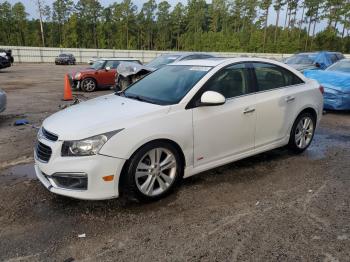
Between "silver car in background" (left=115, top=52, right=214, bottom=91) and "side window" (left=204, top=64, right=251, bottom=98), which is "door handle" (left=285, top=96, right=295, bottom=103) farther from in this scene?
"silver car in background" (left=115, top=52, right=214, bottom=91)

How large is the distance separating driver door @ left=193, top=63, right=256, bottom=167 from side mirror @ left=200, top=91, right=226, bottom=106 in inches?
3.9

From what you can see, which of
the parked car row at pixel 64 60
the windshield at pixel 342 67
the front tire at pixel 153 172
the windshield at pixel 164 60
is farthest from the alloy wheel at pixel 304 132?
the parked car row at pixel 64 60

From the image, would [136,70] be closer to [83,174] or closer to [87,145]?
[87,145]

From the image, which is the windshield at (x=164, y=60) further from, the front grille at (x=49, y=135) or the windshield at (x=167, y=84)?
the front grille at (x=49, y=135)

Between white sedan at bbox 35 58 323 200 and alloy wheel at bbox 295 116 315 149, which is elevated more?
white sedan at bbox 35 58 323 200

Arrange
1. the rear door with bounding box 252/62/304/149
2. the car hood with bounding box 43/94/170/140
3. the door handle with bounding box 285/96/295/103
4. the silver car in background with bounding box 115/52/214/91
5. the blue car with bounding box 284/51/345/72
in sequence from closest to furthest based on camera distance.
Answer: the car hood with bounding box 43/94/170/140 → the rear door with bounding box 252/62/304/149 → the door handle with bounding box 285/96/295/103 → the silver car in background with bounding box 115/52/214/91 → the blue car with bounding box 284/51/345/72

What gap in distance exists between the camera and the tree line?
193ft

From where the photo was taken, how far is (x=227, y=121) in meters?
4.36

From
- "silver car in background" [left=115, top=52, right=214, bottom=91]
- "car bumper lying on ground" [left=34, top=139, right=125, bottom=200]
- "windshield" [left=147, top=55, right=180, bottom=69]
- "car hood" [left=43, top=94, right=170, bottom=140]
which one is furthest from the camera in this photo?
"windshield" [left=147, top=55, right=180, bottom=69]

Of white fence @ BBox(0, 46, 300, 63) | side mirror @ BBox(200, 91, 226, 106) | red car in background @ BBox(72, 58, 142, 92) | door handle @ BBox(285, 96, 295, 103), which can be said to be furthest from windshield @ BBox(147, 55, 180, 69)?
white fence @ BBox(0, 46, 300, 63)

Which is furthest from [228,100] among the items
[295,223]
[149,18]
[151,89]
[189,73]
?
[149,18]

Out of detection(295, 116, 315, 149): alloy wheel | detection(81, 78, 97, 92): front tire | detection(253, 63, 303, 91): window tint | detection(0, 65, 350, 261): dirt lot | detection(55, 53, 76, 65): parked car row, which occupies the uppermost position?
detection(253, 63, 303, 91): window tint

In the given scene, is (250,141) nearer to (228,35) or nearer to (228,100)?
(228,100)

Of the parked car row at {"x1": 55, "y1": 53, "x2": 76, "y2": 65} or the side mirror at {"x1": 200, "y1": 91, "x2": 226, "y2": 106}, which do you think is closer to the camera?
the side mirror at {"x1": 200, "y1": 91, "x2": 226, "y2": 106}
